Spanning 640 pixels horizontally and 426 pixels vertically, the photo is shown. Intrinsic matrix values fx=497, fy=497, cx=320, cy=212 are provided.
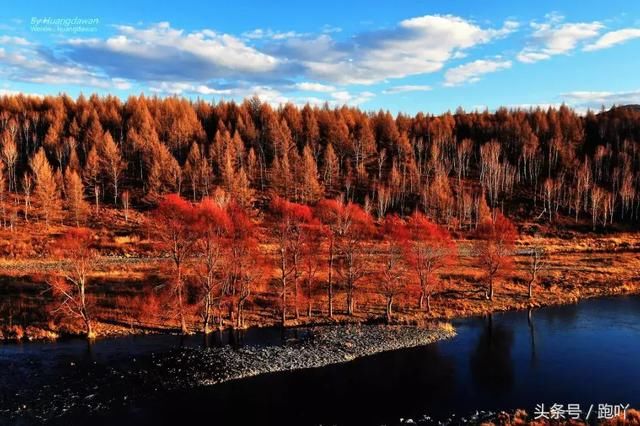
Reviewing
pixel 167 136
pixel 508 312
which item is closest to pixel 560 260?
pixel 508 312

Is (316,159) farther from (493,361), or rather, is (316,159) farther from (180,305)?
(493,361)

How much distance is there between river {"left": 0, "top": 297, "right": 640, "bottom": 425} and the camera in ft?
93.6

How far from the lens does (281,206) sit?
48.8 m

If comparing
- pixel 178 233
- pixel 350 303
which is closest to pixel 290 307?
pixel 350 303

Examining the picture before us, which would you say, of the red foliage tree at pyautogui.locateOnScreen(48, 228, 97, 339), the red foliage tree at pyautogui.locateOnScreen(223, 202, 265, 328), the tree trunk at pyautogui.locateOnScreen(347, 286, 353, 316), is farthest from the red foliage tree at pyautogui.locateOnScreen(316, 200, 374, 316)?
the red foliage tree at pyautogui.locateOnScreen(48, 228, 97, 339)

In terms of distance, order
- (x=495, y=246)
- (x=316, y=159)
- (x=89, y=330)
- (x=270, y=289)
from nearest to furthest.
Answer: (x=89, y=330) < (x=270, y=289) < (x=495, y=246) < (x=316, y=159)

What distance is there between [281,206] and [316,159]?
89.4m

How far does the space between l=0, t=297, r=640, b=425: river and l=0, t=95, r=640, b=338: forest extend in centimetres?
643

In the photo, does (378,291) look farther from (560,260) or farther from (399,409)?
(560,260)

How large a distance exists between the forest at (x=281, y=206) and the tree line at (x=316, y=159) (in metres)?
0.65

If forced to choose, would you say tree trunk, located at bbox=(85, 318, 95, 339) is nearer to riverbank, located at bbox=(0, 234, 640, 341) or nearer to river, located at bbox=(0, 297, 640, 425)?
riverbank, located at bbox=(0, 234, 640, 341)

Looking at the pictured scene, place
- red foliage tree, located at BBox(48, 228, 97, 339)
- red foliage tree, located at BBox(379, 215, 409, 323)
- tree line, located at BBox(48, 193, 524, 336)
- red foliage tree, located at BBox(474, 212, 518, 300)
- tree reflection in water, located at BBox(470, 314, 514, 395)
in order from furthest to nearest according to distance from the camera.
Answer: red foliage tree, located at BBox(474, 212, 518, 300) < red foliage tree, located at BBox(379, 215, 409, 323) < tree line, located at BBox(48, 193, 524, 336) < red foliage tree, located at BBox(48, 228, 97, 339) < tree reflection in water, located at BBox(470, 314, 514, 395)

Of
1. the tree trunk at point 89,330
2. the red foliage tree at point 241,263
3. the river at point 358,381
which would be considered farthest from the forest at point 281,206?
the river at point 358,381

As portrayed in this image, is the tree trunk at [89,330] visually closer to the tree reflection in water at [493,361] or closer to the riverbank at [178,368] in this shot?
the riverbank at [178,368]
